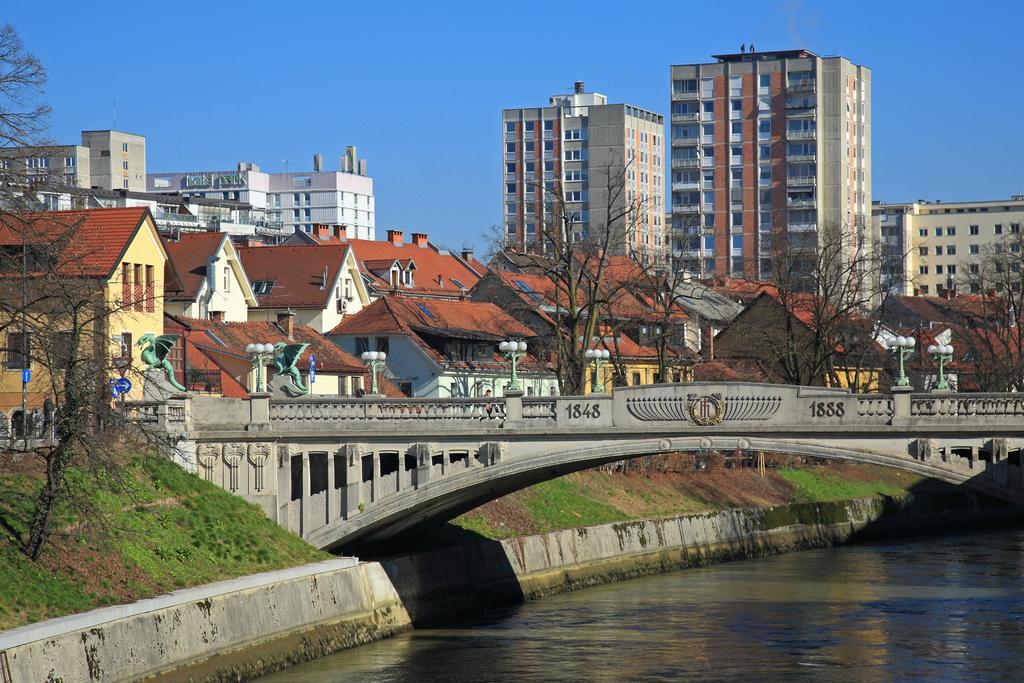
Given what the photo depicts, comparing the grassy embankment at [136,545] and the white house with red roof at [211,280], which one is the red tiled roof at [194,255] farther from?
the grassy embankment at [136,545]

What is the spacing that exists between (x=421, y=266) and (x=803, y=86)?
57.7 metres

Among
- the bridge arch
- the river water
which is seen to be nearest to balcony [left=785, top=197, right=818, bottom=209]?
the river water

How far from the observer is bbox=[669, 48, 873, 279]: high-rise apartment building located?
156750 millimetres

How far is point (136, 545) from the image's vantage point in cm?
3741

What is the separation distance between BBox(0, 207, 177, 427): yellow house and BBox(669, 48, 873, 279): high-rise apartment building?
100554 mm

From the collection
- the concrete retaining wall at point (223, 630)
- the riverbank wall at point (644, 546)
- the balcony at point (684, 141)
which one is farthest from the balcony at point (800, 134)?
the concrete retaining wall at point (223, 630)

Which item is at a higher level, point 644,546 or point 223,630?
point 223,630

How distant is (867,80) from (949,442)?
422 ft

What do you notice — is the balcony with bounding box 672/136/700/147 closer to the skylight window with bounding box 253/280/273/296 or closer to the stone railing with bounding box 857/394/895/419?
the skylight window with bounding box 253/280/273/296

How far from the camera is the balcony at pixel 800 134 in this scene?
158 m

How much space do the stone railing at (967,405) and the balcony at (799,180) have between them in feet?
397

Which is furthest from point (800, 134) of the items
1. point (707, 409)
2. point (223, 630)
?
point (223, 630)

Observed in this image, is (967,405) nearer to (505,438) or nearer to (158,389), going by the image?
(505,438)

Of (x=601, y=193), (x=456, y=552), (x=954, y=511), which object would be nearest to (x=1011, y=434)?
(x=456, y=552)
